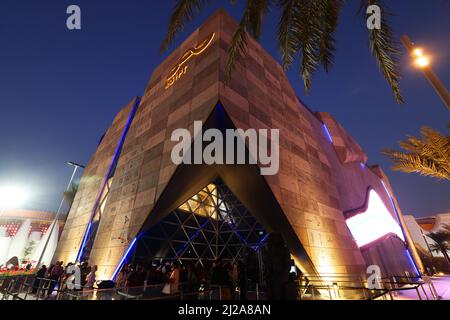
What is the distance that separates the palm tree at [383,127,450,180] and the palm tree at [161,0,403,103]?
5660 millimetres

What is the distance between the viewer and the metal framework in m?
14.9

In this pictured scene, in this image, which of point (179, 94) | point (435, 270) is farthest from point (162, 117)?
point (435, 270)

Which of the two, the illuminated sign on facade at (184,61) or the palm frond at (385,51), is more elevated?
the illuminated sign on facade at (184,61)

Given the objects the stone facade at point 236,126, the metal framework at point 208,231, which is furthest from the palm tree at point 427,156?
the metal framework at point 208,231

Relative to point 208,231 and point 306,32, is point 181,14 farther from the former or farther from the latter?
point 208,231

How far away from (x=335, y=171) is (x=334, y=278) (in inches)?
401

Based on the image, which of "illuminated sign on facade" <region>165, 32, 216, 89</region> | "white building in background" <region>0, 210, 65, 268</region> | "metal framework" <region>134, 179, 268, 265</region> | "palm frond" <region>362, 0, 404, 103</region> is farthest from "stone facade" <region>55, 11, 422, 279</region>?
"white building in background" <region>0, 210, 65, 268</region>

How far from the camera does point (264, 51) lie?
63.0ft

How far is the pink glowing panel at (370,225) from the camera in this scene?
16.3 m

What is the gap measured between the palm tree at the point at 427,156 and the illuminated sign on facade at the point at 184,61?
40.4 feet

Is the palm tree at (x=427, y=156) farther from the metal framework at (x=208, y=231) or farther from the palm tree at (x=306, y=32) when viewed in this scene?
the metal framework at (x=208, y=231)

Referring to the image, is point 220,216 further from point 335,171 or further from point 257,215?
point 335,171

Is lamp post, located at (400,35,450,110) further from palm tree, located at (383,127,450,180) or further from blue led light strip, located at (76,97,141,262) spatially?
blue led light strip, located at (76,97,141,262)

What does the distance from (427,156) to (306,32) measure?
28.1 ft
